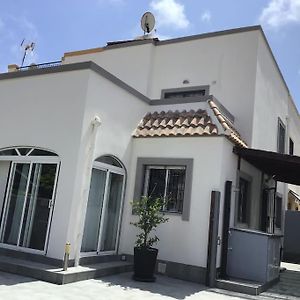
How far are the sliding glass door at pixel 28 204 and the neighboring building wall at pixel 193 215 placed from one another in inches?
101

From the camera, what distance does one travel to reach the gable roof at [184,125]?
11.1 metres

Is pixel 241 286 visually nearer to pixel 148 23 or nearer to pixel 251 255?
pixel 251 255

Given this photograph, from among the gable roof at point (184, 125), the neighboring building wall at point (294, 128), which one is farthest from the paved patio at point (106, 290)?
the neighboring building wall at point (294, 128)

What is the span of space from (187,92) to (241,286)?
813 centimetres

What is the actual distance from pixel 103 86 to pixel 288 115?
13.5 meters

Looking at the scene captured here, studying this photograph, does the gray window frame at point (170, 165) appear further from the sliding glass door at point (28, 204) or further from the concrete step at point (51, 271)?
the sliding glass door at point (28, 204)

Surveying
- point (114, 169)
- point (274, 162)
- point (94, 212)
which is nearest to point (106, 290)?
point (94, 212)

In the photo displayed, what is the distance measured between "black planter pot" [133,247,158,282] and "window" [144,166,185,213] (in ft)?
5.87

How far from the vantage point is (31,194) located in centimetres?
1027

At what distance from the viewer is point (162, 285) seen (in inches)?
370

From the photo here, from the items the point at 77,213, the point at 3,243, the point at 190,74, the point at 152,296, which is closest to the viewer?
the point at 152,296

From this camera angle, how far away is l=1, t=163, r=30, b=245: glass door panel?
10.3m

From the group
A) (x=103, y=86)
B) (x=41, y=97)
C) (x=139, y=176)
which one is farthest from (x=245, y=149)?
(x=41, y=97)

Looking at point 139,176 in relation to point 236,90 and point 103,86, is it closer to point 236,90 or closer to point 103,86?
point 103,86
